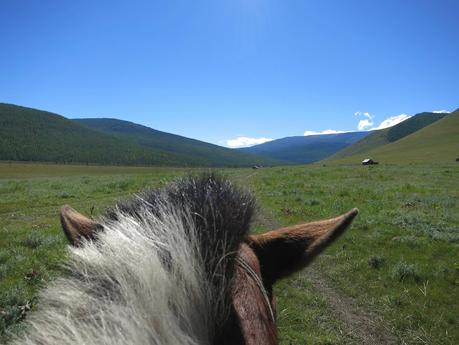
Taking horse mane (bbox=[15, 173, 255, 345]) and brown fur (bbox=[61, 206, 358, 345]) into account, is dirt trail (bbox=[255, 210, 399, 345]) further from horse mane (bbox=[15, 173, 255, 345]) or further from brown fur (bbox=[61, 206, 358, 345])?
horse mane (bbox=[15, 173, 255, 345])

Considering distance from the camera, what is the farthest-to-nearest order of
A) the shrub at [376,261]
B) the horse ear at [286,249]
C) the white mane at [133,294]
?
1. the shrub at [376,261]
2. the horse ear at [286,249]
3. the white mane at [133,294]

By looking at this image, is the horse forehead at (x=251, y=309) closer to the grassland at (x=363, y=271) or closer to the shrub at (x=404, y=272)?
the grassland at (x=363, y=271)

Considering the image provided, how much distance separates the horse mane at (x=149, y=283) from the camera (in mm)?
1100

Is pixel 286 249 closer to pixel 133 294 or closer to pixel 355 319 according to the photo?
pixel 133 294

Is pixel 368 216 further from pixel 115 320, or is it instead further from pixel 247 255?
pixel 115 320

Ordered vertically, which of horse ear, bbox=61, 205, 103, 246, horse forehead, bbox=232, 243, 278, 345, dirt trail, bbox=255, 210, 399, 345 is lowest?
dirt trail, bbox=255, 210, 399, 345

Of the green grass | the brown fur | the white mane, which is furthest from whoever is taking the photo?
the green grass

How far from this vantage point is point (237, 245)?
5.50 ft

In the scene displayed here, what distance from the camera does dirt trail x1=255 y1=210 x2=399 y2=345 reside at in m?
5.54

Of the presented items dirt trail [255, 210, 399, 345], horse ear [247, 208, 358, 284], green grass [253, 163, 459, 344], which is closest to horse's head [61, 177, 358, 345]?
horse ear [247, 208, 358, 284]

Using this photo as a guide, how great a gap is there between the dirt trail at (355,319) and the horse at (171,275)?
2.89 m

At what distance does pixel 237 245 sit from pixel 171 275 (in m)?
0.47

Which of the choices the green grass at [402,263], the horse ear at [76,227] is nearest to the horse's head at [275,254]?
the horse ear at [76,227]

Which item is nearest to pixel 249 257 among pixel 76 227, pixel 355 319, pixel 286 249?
pixel 286 249
